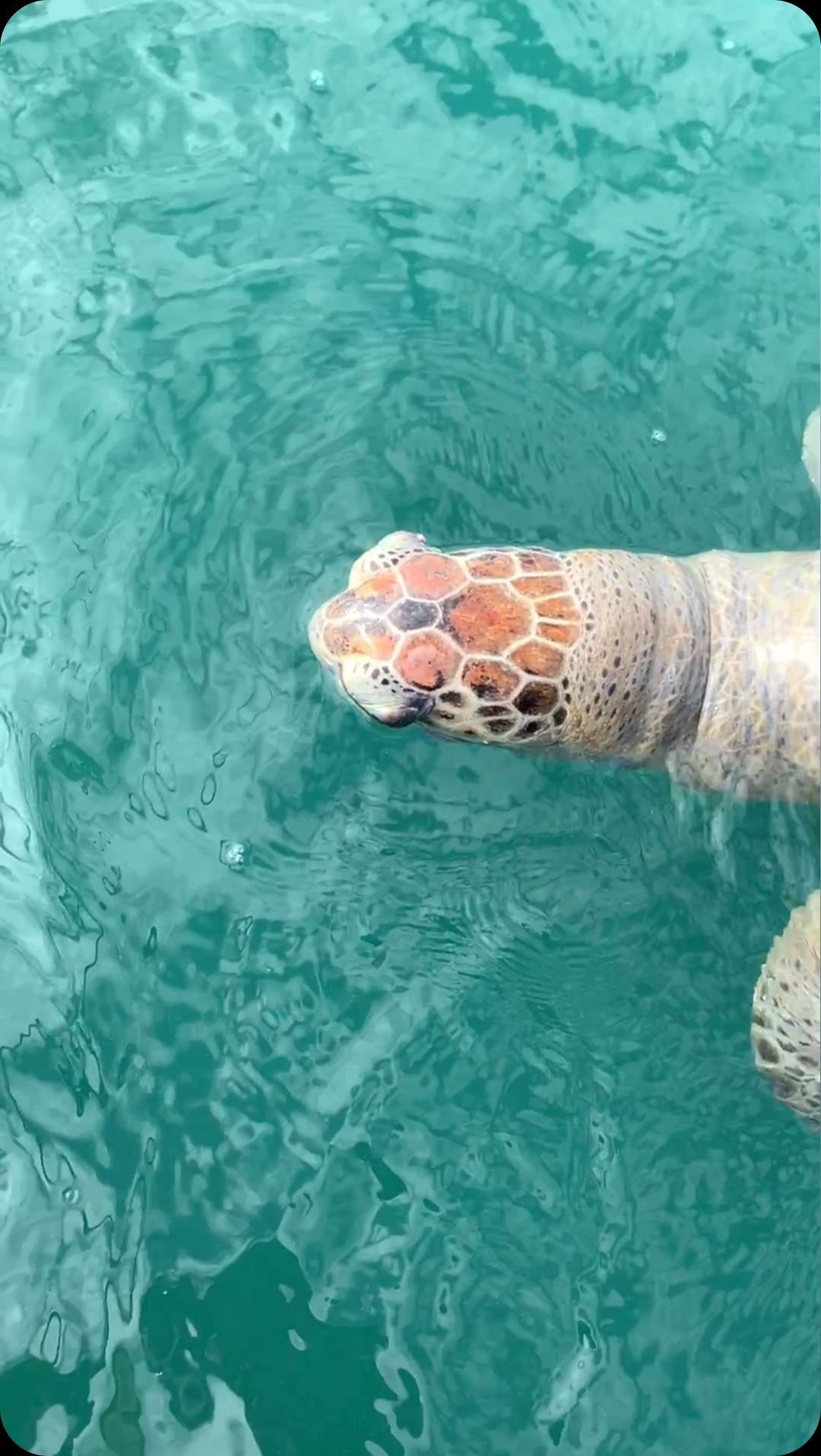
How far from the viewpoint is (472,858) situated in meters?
2.89

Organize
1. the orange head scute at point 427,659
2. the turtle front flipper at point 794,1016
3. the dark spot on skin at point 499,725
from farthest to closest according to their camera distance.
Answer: the turtle front flipper at point 794,1016
the dark spot on skin at point 499,725
the orange head scute at point 427,659

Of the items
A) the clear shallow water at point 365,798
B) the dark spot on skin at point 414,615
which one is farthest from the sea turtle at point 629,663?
Result: the clear shallow water at point 365,798

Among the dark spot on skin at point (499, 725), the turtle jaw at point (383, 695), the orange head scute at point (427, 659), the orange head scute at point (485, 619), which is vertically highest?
the orange head scute at point (485, 619)

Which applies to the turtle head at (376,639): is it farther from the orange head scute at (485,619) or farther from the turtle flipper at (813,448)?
the turtle flipper at (813,448)

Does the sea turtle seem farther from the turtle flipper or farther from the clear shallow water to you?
the clear shallow water

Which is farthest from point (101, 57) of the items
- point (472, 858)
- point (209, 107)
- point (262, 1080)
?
point (262, 1080)

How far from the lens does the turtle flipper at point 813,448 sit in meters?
2.91

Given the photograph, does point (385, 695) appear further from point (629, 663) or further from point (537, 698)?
Answer: point (629, 663)

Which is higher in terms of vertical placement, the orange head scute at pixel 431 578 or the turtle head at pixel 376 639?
the orange head scute at pixel 431 578

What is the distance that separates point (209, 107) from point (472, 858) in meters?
2.23

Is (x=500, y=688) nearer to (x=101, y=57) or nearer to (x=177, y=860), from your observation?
(x=177, y=860)

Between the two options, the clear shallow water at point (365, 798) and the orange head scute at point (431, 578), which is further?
the clear shallow water at point (365, 798)

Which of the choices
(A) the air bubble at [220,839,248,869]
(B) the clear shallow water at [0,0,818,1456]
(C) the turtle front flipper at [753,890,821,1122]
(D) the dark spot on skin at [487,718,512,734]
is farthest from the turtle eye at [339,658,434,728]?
(C) the turtle front flipper at [753,890,821,1122]

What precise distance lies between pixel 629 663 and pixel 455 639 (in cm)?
42
